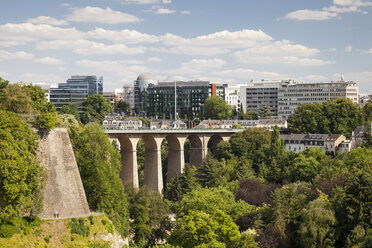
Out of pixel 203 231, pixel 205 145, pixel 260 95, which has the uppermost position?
pixel 260 95

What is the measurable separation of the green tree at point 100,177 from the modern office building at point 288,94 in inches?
4320

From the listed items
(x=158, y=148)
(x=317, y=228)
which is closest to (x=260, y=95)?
(x=158, y=148)

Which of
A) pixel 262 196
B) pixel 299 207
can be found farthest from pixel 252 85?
pixel 299 207

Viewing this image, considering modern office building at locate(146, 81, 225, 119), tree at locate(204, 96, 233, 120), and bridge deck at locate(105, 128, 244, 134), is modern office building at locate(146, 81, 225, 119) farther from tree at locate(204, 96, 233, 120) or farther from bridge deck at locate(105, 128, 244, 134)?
bridge deck at locate(105, 128, 244, 134)

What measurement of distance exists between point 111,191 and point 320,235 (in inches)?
754

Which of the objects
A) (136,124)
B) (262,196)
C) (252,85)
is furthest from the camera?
(252,85)

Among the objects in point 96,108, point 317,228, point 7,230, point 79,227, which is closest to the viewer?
point 7,230

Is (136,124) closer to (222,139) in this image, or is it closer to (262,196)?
(222,139)

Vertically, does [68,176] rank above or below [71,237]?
above

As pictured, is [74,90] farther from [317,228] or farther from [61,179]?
[317,228]

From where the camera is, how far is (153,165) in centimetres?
9481

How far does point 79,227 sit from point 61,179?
4.67 m

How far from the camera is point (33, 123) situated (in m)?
53.1

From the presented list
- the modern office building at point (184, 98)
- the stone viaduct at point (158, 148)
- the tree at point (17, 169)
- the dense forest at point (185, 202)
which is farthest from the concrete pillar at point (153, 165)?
the modern office building at point (184, 98)
